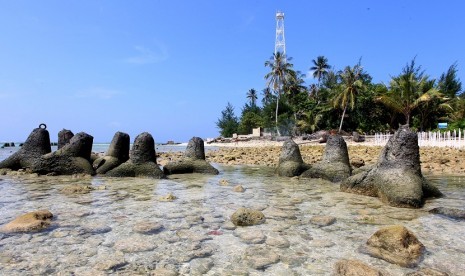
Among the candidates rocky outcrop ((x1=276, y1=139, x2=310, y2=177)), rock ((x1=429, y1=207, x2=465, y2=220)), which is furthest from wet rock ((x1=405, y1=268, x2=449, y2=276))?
rocky outcrop ((x1=276, y1=139, x2=310, y2=177))

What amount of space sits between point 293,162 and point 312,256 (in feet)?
28.3

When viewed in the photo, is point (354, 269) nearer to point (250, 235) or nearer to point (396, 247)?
point (396, 247)

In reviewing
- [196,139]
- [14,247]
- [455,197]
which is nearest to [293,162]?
[196,139]

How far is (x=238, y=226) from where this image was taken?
217 inches

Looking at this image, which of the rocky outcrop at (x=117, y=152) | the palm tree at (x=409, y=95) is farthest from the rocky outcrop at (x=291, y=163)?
the palm tree at (x=409, y=95)

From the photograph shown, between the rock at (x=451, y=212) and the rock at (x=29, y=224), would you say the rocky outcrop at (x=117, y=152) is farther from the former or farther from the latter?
the rock at (x=451, y=212)

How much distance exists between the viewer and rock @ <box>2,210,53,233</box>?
5.04 m

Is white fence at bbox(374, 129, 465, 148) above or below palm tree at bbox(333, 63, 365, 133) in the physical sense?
below

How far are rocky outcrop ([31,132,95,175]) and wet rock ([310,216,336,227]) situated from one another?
29.6 ft

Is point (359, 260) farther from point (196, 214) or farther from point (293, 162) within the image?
point (293, 162)

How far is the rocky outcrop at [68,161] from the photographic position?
40.1 feet

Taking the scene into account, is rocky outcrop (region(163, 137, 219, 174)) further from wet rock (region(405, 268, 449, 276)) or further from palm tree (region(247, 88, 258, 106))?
palm tree (region(247, 88, 258, 106))

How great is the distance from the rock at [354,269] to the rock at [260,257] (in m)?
0.70

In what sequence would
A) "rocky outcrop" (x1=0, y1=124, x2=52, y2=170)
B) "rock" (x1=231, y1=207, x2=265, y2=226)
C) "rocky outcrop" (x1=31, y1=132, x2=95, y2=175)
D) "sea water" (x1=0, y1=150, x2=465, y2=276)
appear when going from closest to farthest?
"sea water" (x1=0, y1=150, x2=465, y2=276)
"rock" (x1=231, y1=207, x2=265, y2=226)
"rocky outcrop" (x1=31, y1=132, x2=95, y2=175)
"rocky outcrop" (x1=0, y1=124, x2=52, y2=170)
